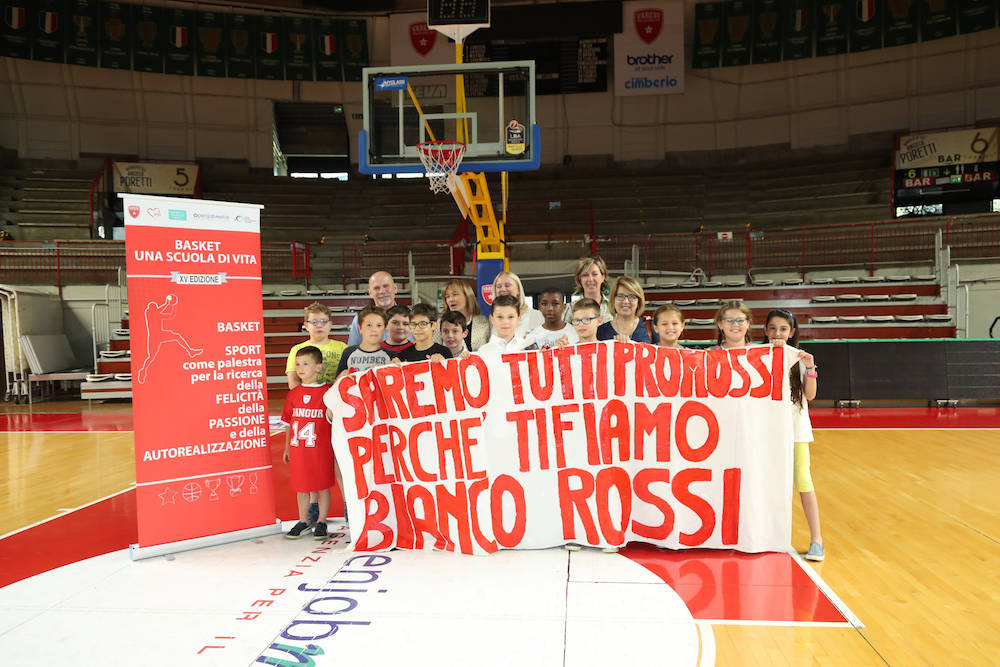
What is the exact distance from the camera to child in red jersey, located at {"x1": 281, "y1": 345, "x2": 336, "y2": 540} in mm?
4328

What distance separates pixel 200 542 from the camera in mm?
4152

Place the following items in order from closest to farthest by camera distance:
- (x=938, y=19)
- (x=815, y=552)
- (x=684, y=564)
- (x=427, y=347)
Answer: (x=684, y=564) < (x=815, y=552) < (x=427, y=347) < (x=938, y=19)

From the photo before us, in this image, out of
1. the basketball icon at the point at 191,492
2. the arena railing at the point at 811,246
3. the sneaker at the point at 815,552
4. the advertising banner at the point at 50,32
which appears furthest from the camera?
the advertising banner at the point at 50,32

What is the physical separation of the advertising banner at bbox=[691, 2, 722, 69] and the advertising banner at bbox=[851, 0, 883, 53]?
3.62 m

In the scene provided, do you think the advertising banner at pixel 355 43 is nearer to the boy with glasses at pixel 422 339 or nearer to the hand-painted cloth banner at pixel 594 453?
the boy with glasses at pixel 422 339

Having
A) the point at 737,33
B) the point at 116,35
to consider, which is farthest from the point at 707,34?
the point at 116,35

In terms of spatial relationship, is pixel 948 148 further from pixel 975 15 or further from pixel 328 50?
pixel 328 50

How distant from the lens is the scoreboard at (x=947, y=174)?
16562mm

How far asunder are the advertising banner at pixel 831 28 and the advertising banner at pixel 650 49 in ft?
12.6

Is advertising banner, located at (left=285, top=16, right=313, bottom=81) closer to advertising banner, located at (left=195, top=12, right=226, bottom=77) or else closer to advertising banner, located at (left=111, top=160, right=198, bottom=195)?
advertising banner, located at (left=195, top=12, right=226, bottom=77)

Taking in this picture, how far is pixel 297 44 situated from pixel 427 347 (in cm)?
1943

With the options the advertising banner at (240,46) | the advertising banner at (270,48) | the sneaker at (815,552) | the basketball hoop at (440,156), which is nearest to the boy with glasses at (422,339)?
the sneaker at (815,552)

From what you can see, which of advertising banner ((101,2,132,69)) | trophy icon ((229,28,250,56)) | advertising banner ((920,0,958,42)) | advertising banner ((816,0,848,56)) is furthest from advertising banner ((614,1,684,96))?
advertising banner ((101,2,132,69))

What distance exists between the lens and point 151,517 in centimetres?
400
